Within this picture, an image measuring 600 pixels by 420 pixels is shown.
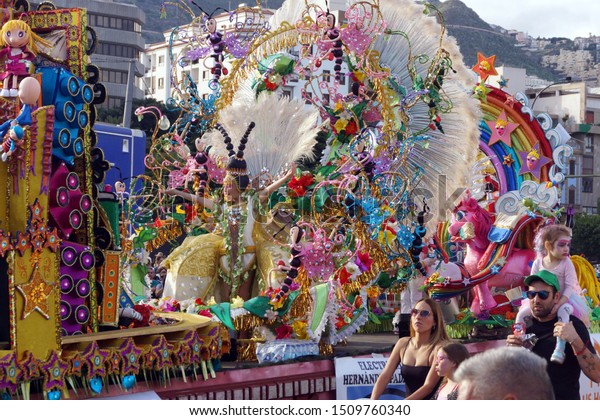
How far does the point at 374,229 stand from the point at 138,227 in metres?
3.28

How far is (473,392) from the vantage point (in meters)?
4.30

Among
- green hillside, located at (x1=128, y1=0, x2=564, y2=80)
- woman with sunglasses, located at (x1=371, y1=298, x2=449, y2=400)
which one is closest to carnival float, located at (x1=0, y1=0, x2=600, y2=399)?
woman with sunglasses, located at (x1=371, y1=298, x2=449, y2=400)

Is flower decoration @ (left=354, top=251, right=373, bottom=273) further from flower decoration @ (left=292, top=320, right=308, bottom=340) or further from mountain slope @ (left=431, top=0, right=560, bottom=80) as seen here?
mountain slope @ (left=431, top=0, right=560, bottom=80)

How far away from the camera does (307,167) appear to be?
13641mm

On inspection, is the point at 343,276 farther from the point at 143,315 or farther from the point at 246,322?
the point at 143,315

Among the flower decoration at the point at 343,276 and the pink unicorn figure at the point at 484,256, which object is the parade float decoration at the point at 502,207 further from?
the flower decoration at the point at 343,276

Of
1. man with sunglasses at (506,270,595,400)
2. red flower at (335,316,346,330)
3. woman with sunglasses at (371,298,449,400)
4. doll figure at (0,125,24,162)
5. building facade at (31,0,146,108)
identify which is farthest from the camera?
building facade at (31,0,146,108)

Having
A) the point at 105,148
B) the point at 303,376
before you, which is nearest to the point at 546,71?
the point at 105,148

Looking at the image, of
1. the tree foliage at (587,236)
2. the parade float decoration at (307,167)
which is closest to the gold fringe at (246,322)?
the parade float decoration at (307,167)

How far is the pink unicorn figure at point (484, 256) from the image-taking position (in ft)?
46.6

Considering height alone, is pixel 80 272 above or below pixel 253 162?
below

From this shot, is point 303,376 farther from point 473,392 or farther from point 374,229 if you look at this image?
point 473,392

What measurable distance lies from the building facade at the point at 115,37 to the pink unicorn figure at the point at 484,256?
1759 inches

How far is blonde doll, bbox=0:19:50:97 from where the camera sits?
7.94m
